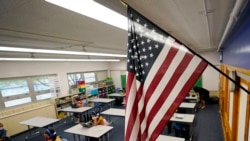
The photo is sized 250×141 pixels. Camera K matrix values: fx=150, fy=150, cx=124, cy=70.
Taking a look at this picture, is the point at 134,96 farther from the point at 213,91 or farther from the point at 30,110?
the point at 213,91

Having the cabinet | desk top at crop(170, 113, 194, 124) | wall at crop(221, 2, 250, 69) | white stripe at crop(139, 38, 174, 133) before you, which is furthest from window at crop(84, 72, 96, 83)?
white stripe at crop(139, 38, 174, 133)

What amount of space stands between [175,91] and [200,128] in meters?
5.90

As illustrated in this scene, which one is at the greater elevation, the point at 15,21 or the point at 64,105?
the point at 15,21

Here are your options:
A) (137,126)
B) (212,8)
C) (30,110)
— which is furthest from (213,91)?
(30,110)

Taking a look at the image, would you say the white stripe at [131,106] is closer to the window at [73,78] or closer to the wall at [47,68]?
the wall at [47,68]

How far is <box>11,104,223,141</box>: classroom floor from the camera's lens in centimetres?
557

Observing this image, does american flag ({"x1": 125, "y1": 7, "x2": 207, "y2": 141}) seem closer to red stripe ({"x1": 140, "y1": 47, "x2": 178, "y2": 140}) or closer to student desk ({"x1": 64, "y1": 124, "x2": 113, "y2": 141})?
red stripe ({"x1": 140, "y1": 47, "x2": 178, "y2": 140})

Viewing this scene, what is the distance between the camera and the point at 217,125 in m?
6.36

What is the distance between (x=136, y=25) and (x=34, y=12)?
1.44m

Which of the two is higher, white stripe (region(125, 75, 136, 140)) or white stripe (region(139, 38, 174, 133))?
white stripe (region(139, 38, 174, 133))

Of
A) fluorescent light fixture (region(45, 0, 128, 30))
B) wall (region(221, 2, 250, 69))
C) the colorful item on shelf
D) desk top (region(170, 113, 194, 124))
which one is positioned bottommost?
desk top (region(170, 113, 194, 124))

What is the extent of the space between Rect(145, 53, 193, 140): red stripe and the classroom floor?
4.87 meters

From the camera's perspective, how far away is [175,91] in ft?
4.66

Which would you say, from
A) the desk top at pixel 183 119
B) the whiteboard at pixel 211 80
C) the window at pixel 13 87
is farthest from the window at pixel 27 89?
the whiteboard at pixel 211 80
